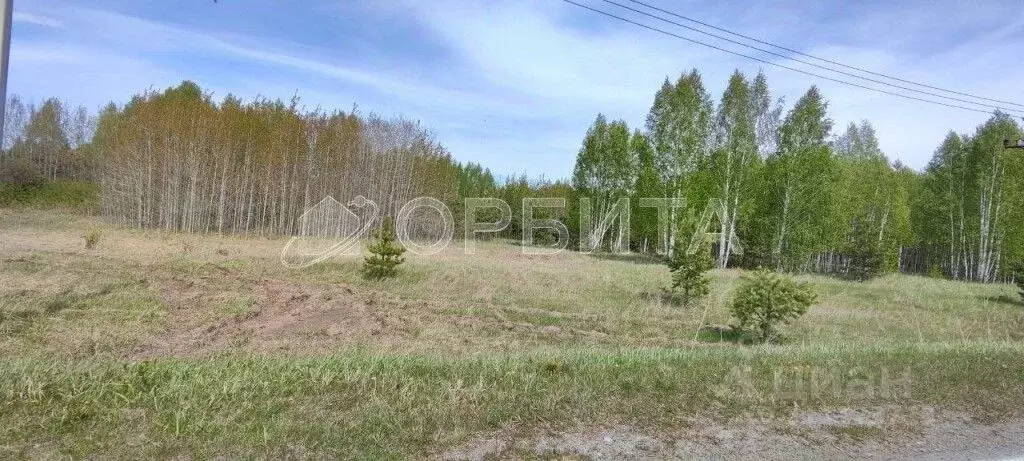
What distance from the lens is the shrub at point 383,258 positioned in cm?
1673

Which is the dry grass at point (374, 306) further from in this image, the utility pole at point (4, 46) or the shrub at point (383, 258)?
the utility pole at point (4, 46)

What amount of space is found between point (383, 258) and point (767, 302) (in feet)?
32.9

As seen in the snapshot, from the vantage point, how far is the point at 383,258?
55.4ft

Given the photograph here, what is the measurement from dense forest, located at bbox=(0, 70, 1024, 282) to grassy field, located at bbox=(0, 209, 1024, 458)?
9.20 m

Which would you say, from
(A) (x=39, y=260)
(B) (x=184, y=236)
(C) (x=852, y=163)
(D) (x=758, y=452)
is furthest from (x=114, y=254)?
(C) (x=852, y=163)

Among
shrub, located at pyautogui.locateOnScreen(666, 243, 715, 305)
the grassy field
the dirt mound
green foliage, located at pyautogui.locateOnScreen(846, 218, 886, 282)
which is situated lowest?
the dirt mound

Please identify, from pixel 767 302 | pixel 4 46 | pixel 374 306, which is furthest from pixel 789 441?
pixel 374 306

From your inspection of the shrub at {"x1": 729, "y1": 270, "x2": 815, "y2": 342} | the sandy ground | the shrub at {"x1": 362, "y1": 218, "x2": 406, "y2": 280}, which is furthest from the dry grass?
the sandy ground

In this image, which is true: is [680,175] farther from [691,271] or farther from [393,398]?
[393,398]

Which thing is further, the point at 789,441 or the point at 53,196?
the point at 53,196

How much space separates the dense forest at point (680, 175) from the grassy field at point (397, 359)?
9.20 m

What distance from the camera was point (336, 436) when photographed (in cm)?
325

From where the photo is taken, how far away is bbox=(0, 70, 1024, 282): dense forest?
26938 mm

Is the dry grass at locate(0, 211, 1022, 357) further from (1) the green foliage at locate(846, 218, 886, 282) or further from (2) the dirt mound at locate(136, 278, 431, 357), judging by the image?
(1) the green foliage at locate(846, 218, 886, 282)
